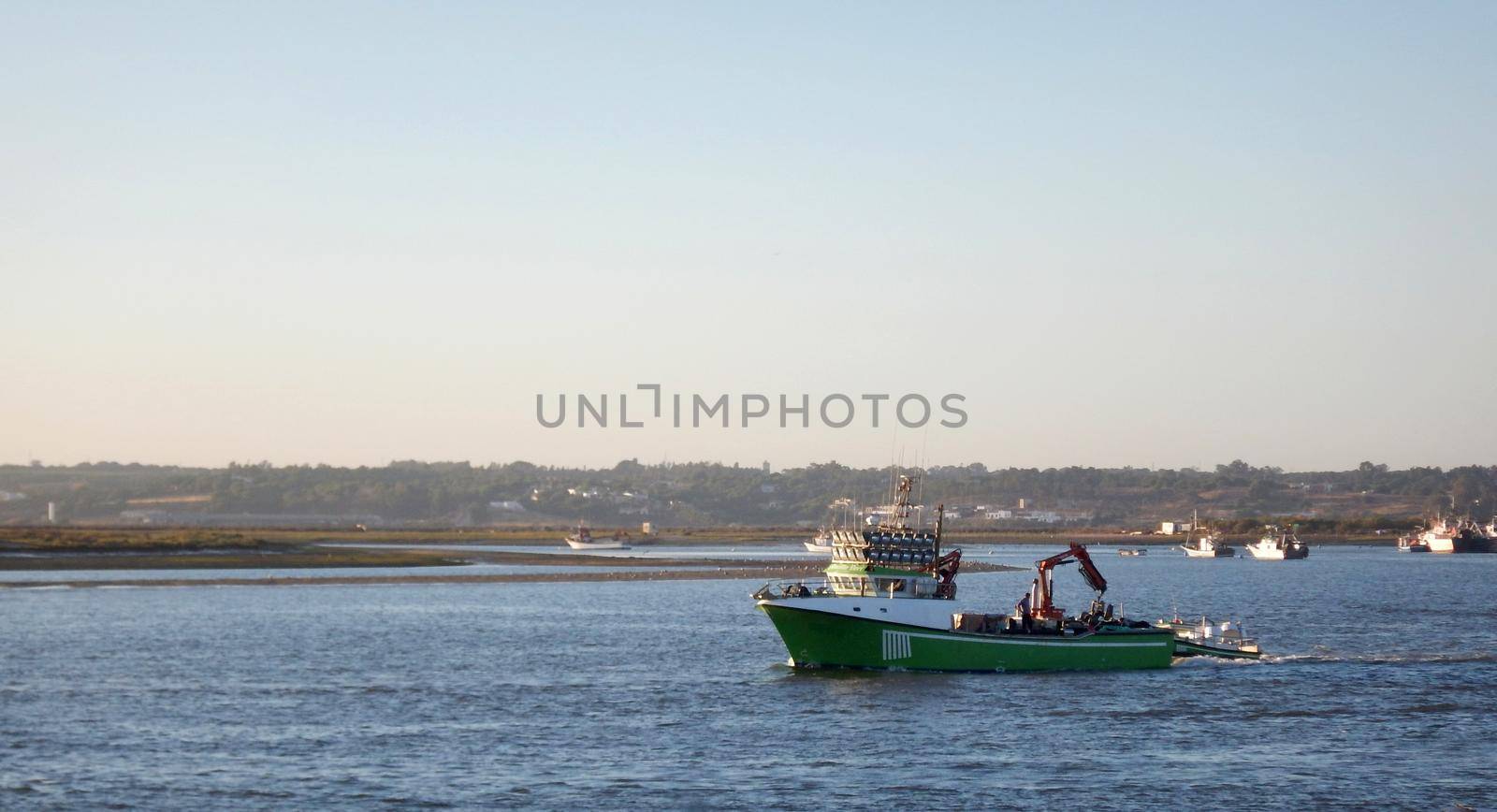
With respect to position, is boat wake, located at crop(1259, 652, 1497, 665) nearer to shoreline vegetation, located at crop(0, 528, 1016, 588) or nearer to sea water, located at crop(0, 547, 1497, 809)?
sea water, located at crop(0, 547, 1497, 809)

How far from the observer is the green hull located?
186 feet

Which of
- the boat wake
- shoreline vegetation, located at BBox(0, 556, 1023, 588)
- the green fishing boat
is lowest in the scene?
the boat wake

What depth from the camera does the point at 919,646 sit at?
186ft

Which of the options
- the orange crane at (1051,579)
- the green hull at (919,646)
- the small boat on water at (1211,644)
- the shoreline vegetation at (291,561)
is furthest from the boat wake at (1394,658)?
the shoreline vegetation at (291,561)

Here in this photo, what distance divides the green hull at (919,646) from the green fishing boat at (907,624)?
0.03 metres

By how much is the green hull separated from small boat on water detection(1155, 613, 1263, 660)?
7.09 m

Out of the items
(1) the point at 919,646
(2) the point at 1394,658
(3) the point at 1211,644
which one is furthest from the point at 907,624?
(2) the point at 1394,658

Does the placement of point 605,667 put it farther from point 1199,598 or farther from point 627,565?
point 627,565

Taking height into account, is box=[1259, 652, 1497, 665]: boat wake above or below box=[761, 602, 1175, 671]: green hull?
below

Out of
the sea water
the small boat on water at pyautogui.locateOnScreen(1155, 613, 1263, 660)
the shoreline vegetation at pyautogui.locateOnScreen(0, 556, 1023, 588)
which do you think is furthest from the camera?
the shoreline vegetation at pyautogui.locateOnScreen(0, 556, 1023, 588)

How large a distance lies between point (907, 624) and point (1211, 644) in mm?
16762

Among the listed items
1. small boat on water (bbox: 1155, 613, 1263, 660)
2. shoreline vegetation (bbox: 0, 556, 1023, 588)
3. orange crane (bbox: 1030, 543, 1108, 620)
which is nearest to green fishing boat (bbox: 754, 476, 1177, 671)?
orange crane (bbox: 1030, 543, 1108, 620)

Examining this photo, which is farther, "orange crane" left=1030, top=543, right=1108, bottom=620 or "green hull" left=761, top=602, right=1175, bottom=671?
"orange crane" left=1030, top=543, right=1108, bottom=620

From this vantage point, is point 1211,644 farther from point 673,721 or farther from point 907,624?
point 673,721
